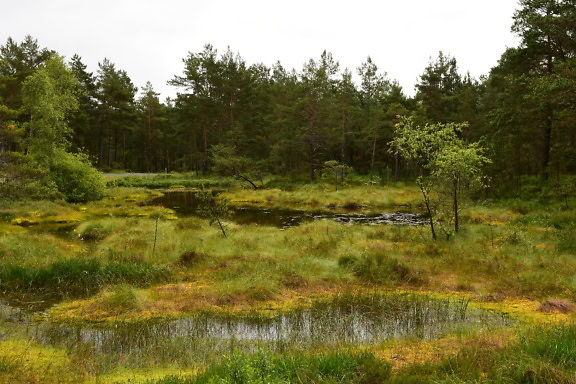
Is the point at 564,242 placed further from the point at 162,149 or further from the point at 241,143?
the point at 162,149

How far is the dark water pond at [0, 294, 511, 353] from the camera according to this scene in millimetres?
8953

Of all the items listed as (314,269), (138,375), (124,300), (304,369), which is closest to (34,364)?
(138,375)

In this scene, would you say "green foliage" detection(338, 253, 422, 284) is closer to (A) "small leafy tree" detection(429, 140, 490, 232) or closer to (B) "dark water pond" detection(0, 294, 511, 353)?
(B) "dark water pond" detection(0, 294, 511, 353)

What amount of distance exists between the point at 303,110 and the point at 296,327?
4573 centimetres

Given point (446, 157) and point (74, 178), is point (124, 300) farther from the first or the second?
point (74, 178)

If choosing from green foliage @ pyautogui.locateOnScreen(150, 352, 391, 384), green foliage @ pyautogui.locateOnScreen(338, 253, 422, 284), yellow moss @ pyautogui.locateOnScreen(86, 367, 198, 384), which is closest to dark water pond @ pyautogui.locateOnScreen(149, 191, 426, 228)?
green foliage @ pyautogui.locateOnScreen(338, 253, 422, 284)

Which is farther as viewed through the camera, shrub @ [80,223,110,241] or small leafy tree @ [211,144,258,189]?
small leafy tree @ [211,144,258,189]

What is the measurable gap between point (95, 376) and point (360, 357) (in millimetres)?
4878

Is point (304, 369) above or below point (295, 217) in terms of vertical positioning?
above

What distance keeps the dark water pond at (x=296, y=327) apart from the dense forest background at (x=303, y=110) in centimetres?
1552

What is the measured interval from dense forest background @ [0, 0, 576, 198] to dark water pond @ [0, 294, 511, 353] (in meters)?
15.5

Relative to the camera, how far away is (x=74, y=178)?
34.0m

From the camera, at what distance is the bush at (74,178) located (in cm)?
3331

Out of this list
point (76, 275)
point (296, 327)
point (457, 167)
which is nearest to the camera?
point (296, 327)
